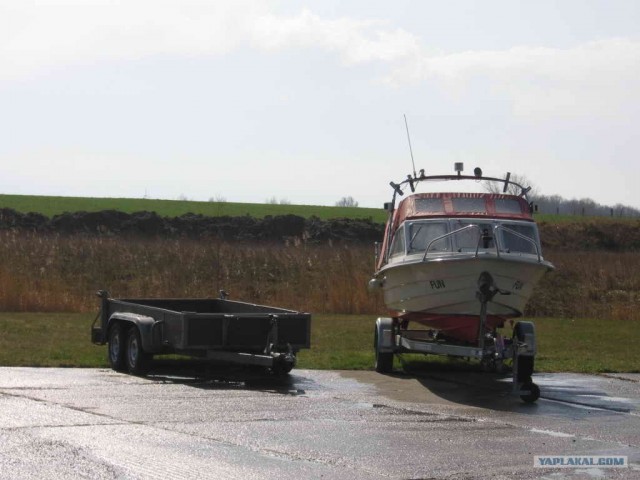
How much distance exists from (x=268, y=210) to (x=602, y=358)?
66.6 m

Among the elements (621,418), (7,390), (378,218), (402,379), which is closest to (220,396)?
(7,390)

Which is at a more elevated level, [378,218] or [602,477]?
[378,218]

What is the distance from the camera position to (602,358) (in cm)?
1995

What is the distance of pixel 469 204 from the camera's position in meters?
17.4

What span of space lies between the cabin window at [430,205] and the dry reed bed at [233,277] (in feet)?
38.8

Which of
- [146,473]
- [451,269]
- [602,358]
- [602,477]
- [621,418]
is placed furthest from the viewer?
[602,358]

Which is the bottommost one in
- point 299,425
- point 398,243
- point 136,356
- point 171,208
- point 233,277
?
point 299,425

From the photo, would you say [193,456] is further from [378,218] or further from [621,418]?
[378,218]

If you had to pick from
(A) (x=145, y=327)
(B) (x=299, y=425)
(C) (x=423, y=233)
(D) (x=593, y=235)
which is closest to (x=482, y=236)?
(C) (x=423, y=233)

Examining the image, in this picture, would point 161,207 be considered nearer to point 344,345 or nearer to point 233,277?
point 233,277

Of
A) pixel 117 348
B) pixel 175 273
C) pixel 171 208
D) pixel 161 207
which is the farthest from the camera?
pixel 161 207

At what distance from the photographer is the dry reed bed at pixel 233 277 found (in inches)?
1161

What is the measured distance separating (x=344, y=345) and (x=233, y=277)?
16.2 meters

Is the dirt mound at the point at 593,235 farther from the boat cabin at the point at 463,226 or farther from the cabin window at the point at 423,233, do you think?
the cabin window at the point at 423,233
